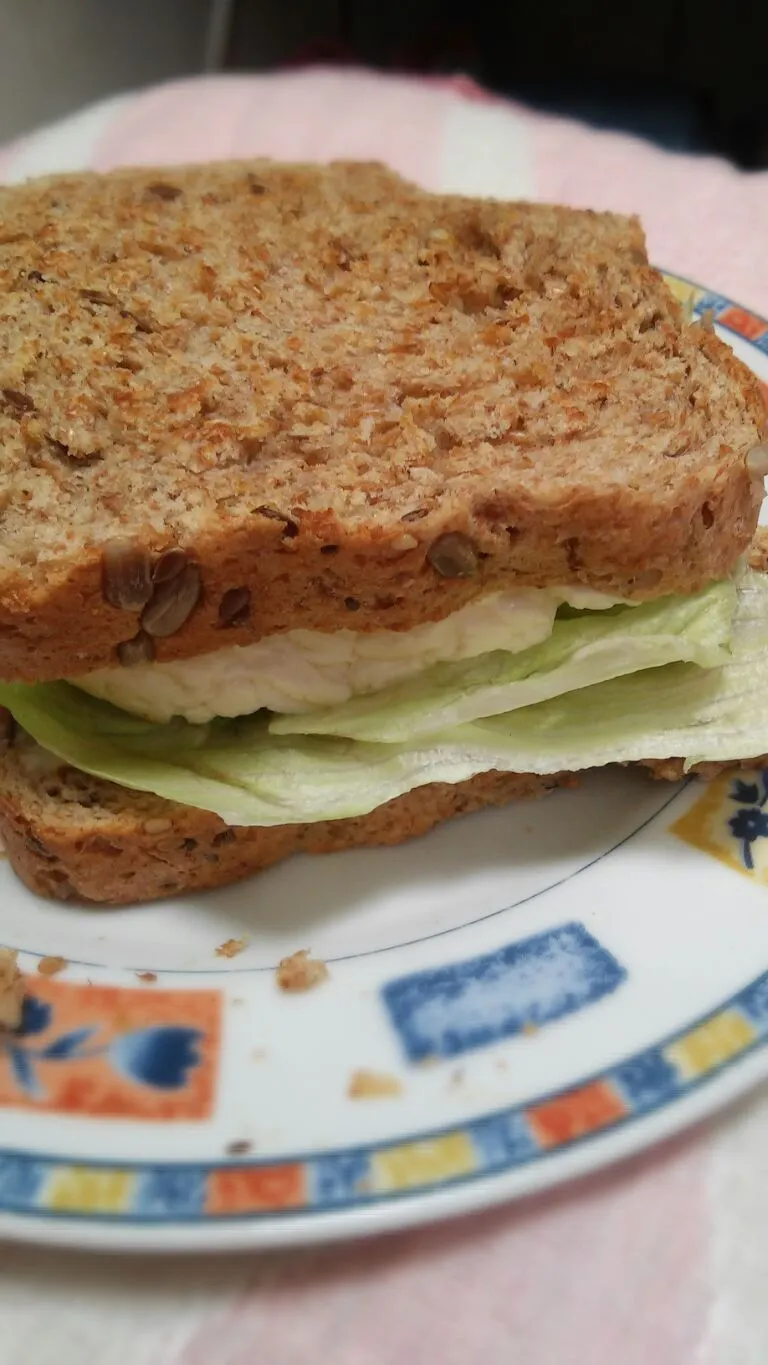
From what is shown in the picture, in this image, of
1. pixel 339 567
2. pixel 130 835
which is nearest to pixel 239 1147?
pixel 130 835

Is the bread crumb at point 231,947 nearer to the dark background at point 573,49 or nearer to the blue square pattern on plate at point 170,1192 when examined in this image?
the blue square pattern on plate at point 170,1192

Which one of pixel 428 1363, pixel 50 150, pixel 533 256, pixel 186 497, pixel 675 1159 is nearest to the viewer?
pixel 428 1363

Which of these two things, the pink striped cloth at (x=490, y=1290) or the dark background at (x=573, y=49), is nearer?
the pink striped cloth at (x=490, y=1290)

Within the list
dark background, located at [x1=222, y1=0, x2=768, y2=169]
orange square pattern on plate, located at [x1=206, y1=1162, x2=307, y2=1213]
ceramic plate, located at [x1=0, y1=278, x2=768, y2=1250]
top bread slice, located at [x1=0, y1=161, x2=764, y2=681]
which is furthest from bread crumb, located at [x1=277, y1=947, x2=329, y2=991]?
dark background, located at [x1=222, y1=0, x2=768, y2=169]

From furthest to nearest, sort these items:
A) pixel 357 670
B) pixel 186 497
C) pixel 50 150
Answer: pixel 50 150 < pixel 357 670 < pixel 186 497

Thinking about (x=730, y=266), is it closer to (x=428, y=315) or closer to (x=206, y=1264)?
(x=428, y=315)

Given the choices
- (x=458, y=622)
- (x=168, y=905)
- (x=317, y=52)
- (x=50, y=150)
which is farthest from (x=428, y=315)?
(x=317, y=52)

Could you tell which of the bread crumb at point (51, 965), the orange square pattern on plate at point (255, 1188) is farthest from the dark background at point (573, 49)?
the orange square pattern on plate at point (255, 1188)

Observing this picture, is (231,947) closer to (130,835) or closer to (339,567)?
(130,835)
